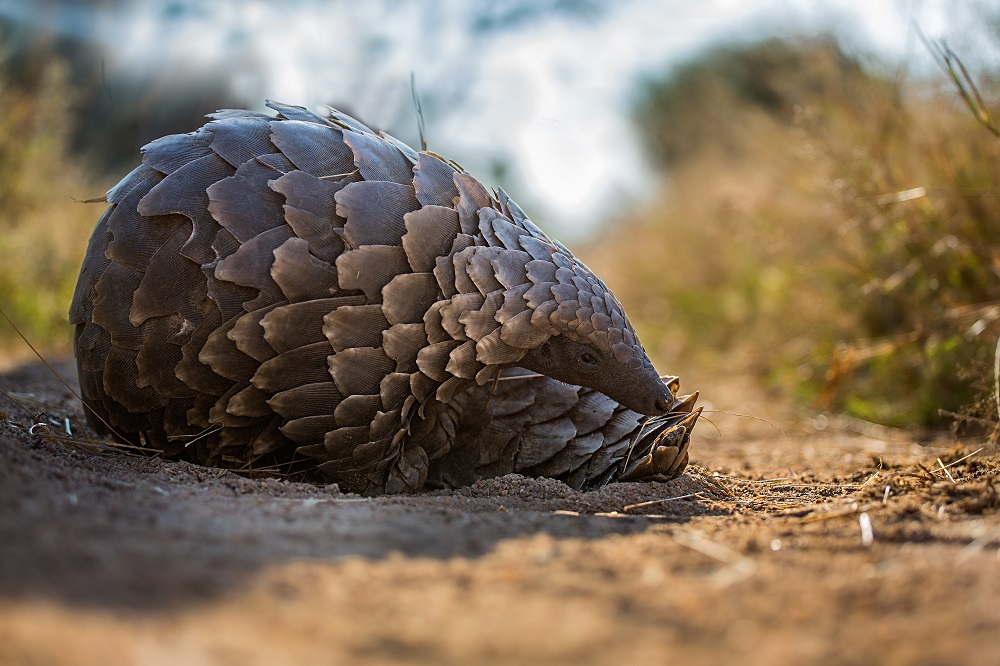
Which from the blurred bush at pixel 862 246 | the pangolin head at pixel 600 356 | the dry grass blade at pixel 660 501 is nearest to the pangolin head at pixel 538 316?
the pangolin head at pixel 600 356

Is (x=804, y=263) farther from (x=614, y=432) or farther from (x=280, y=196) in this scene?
(x=280, y=196)

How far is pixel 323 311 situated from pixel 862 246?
3.74 m

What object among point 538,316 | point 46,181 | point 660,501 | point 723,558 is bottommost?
point 660,501

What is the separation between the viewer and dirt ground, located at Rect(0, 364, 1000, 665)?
1.38 meters

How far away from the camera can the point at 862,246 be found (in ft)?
17.2

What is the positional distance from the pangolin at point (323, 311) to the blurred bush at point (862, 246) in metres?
1.72

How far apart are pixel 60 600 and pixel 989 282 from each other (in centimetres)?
458

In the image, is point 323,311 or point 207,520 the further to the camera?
point 323,311

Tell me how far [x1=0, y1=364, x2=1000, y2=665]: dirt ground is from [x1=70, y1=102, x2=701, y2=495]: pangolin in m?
0.30

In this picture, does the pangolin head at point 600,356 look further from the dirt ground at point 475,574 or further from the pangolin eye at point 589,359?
the dirt ground at point 475,574

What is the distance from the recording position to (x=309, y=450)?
115 inches

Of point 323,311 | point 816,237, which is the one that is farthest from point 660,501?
point 816,237

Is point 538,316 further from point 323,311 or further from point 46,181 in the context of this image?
point 46,181

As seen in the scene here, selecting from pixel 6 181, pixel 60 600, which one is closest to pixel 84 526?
pixel 60 600
